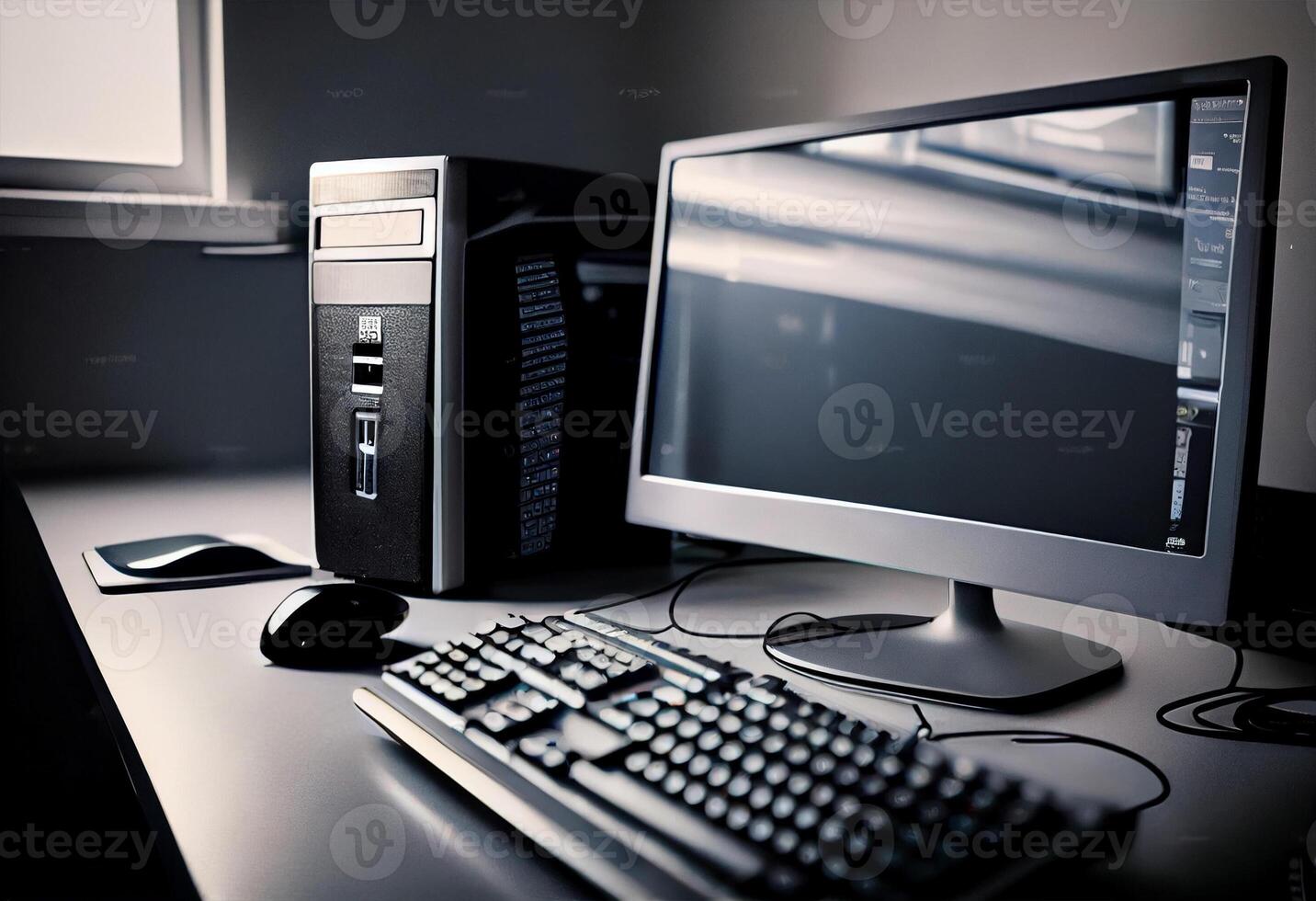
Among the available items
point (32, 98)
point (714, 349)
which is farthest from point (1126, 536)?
point (32, 98)

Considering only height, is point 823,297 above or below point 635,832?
above

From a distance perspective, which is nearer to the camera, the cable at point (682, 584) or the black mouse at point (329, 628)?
the black mouse at point (329, 628)

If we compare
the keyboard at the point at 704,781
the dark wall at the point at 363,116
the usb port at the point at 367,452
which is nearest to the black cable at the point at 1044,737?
the keyboard at the point at 704,781

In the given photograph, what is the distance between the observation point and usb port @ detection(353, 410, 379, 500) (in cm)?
97

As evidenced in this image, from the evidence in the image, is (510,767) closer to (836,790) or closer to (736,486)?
(836,790)

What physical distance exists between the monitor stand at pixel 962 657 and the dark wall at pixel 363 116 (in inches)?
26.2

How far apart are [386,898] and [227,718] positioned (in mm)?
265

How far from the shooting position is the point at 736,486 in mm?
862

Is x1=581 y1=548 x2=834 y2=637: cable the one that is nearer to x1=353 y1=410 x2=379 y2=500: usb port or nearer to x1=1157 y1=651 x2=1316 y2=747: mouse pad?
x1=353 y1=410 x2=379 y2=500: usb port

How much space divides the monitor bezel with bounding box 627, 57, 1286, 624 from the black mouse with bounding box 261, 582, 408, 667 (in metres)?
0.28

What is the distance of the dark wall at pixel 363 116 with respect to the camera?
139 centimetres

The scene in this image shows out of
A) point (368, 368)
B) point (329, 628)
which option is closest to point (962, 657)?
point (329, 628)

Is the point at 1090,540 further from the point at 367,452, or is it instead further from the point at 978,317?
the point at 367,452

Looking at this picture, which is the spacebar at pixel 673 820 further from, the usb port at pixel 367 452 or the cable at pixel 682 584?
the usb port at pixel 367 452
